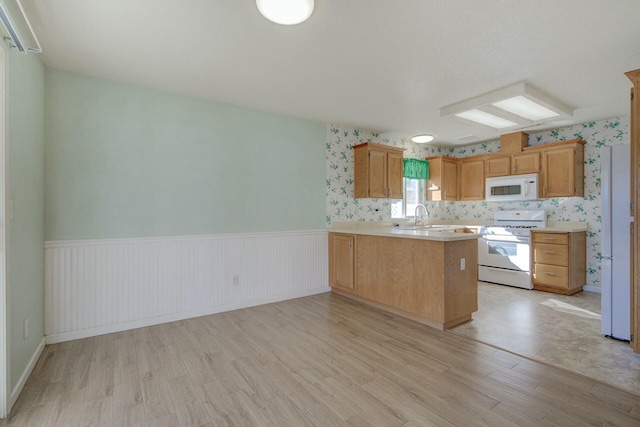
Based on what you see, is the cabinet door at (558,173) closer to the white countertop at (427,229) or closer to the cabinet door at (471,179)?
the white countertop at (427,229)

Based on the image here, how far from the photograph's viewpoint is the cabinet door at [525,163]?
4.73 metres

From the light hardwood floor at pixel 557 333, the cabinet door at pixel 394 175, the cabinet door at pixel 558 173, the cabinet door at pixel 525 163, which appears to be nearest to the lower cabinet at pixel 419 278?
the light hardwood floor at pixel 557 333

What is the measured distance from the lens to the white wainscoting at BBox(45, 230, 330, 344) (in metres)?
2.76

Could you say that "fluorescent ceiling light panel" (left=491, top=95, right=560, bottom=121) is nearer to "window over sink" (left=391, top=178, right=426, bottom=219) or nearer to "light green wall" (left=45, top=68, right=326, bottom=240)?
"window over sink" (left=391, top=178, right=426, bottom=219)

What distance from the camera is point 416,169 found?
5.61 meters

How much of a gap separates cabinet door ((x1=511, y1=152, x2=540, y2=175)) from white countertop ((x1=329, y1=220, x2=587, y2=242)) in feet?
2.99

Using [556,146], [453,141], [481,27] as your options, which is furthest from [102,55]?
[556,146]

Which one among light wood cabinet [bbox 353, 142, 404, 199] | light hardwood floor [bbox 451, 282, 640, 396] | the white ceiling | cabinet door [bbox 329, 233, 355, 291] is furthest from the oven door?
cabinet door [bbox 329, 233, 355, 291]

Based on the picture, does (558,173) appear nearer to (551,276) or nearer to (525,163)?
(525,163)

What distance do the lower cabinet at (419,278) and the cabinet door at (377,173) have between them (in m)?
0.95

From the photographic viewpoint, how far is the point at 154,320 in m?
3.16

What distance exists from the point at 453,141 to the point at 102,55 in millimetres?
5309

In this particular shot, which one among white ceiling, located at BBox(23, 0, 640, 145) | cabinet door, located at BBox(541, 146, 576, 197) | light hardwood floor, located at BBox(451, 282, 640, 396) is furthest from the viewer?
cabinet door, located at BBox(541, 146, 576, 197)

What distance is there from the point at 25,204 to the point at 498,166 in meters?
6.04
